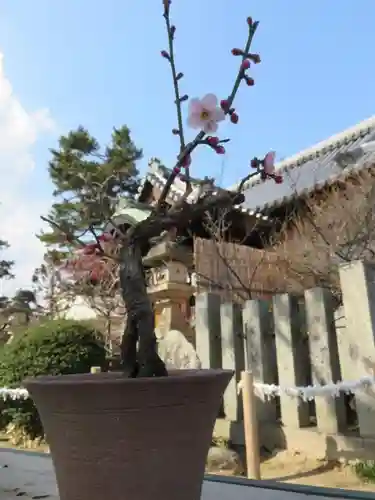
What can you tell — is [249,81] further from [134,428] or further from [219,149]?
[134,428]

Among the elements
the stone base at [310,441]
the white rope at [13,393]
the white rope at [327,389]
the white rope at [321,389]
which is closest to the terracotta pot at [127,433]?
the white rope at [321,389]

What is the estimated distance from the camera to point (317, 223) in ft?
15.9

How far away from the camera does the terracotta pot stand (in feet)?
3.10

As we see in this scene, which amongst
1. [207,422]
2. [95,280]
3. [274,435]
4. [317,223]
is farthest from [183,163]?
[95,280]

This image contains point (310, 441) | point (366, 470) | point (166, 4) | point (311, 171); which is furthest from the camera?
point (311, 171)

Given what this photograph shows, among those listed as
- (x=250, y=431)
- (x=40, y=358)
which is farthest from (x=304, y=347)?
(x=40, y=358)

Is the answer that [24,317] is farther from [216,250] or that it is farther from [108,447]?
[108,447]

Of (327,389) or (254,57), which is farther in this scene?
(327,389)

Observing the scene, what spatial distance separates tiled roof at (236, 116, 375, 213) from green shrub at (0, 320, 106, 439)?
10.1 feet

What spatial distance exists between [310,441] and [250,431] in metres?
0.40

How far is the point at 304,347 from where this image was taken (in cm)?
295

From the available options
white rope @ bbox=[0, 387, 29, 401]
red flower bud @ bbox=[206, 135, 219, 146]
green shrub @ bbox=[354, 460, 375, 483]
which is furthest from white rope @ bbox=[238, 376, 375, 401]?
white rope @ bbox=[0, 387, 29, 401]

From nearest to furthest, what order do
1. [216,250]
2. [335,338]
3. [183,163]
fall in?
1. [183,163]
2. [335,338]
3. [216,250]

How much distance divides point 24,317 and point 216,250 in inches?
182
